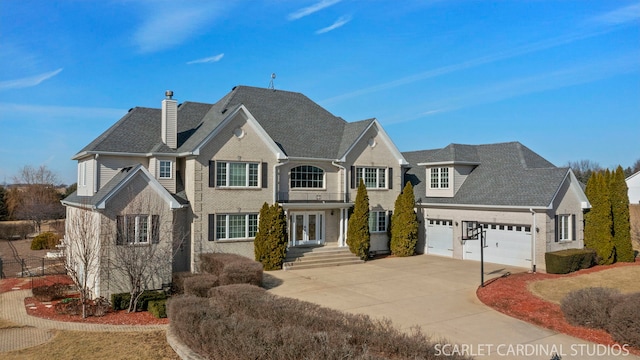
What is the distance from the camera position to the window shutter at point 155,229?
17469 millimetres

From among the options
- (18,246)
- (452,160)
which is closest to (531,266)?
(452,160)

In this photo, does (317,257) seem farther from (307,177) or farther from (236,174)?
(236,174)

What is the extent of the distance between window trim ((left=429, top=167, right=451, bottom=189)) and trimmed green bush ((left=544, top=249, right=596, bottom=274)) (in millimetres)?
7816

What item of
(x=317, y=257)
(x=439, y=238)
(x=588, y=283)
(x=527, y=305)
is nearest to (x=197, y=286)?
(x=317, y=257)

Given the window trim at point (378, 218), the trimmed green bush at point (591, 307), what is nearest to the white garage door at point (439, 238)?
the window trim at point (378, 218)

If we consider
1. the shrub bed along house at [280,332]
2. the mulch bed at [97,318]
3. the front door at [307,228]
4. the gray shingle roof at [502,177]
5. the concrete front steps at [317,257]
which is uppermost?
the gray shingle roof at [502,177]

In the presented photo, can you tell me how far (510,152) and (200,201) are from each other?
62.0 ft

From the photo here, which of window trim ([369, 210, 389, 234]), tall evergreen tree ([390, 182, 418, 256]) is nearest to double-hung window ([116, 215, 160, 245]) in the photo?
window trim ([369, 210, 389, 234])

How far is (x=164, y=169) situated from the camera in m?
22.5

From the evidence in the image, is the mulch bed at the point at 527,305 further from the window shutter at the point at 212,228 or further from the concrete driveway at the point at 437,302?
the window shutter at the point at 212,228

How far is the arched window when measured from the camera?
83.2 feet

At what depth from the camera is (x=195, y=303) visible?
1180 centimetres

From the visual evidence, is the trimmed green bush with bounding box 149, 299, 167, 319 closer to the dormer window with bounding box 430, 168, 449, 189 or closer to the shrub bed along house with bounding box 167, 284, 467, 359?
the shrub bed along house with bounding box 167, 284, 467, 359

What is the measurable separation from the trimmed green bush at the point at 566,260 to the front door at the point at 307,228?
39.5ft
